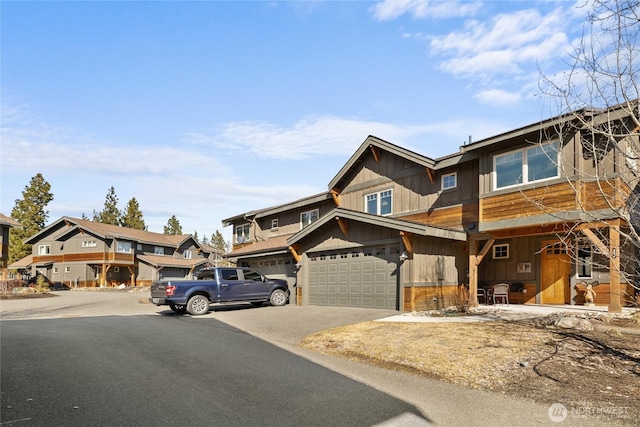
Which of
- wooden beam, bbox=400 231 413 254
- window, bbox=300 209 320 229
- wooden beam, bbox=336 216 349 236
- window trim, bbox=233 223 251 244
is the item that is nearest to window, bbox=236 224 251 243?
window trim, bbox=233 223 251 244

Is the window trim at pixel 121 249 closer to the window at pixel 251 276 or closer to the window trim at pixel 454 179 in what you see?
the window at pixel 251 276

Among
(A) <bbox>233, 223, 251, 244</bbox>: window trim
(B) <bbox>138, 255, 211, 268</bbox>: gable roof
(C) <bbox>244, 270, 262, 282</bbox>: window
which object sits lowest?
(B) <bbox>138, 255, 211, 268</bbox>: gable roof

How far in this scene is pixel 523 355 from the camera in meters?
7.81

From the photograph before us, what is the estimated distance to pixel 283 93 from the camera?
1647 centimetres

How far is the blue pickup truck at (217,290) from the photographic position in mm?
16703

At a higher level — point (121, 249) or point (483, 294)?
point (121, 249)

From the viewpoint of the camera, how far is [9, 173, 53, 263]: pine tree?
55.5 m

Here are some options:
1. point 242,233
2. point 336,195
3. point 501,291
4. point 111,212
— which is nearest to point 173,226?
point 111,212

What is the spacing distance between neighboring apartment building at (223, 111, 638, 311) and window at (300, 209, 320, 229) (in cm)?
323

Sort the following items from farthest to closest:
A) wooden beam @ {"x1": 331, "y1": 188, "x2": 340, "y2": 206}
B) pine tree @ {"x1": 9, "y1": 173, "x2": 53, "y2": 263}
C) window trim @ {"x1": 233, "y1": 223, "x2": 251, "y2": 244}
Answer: pine tree @ {"x1": 9, "y1": 173, "x2": 53, "y2": 263} → window trim @ {"x1": 233, "y1": 223, "x2": 251, "y2": 244} → wooden beam @ {"x1": 331, "y1": 188, "x2": 340, "y2": 206}

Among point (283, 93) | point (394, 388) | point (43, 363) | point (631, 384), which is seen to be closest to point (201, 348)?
point (43, 363)

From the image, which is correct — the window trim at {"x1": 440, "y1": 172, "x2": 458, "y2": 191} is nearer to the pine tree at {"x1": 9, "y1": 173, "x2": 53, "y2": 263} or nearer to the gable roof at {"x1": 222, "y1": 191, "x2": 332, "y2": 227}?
the gable roof at {"x1": 222, "y1": 191, "x2": 332, "y2": 227}

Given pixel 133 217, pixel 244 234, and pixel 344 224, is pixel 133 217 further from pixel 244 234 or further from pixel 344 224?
pixel 344 224

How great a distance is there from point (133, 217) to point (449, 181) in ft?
198
